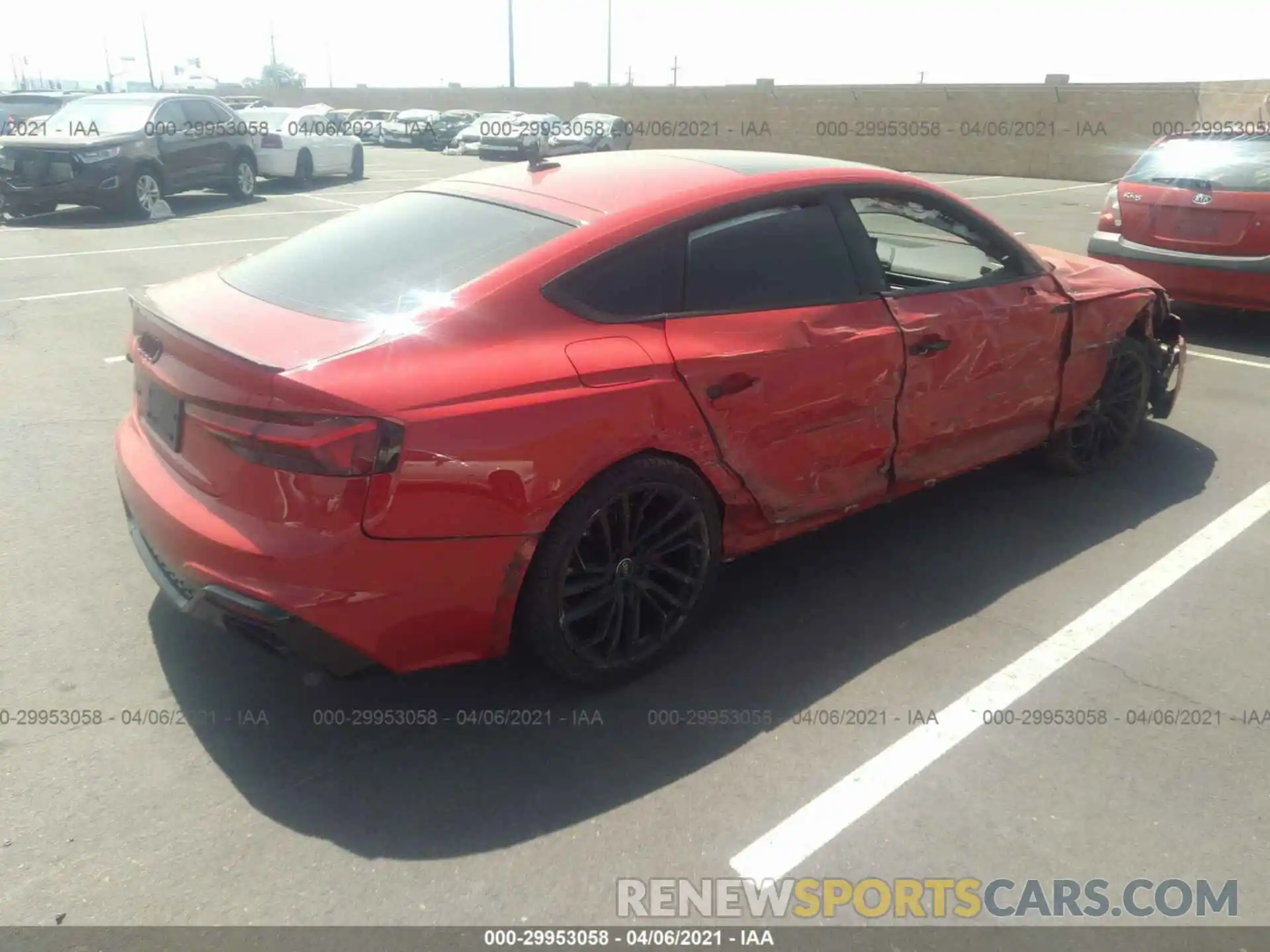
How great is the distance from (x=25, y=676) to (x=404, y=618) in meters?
1.45

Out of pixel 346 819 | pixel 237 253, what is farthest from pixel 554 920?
pixel 237 253

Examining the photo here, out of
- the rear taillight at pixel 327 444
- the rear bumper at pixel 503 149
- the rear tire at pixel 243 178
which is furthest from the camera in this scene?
the rear bumper at pixel 503 149

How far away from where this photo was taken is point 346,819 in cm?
272

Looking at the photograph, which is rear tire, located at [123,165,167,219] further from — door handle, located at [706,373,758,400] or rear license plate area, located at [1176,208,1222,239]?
door handle, located at [706,373,758,400]

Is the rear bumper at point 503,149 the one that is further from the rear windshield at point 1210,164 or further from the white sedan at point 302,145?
the rear windshield at point 1210,164

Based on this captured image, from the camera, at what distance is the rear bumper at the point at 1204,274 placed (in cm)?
719

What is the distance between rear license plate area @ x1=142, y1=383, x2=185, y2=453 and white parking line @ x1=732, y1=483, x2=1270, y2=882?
2.00m

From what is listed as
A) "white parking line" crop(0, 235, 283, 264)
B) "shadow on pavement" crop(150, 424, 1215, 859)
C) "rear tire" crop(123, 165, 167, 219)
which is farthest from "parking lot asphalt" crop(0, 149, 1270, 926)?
"rear tire" crop(123, 165, 167, 219)

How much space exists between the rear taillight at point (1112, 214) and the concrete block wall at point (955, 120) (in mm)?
19339

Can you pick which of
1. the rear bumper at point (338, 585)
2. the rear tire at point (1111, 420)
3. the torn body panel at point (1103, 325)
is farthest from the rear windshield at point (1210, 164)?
the rear bumper at point (338, 585)

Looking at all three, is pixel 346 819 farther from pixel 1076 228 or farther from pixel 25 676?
pixel 1076 228

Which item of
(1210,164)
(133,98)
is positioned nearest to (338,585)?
(1210,164)

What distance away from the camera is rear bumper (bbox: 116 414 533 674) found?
2668mm

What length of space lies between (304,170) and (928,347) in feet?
58.0
